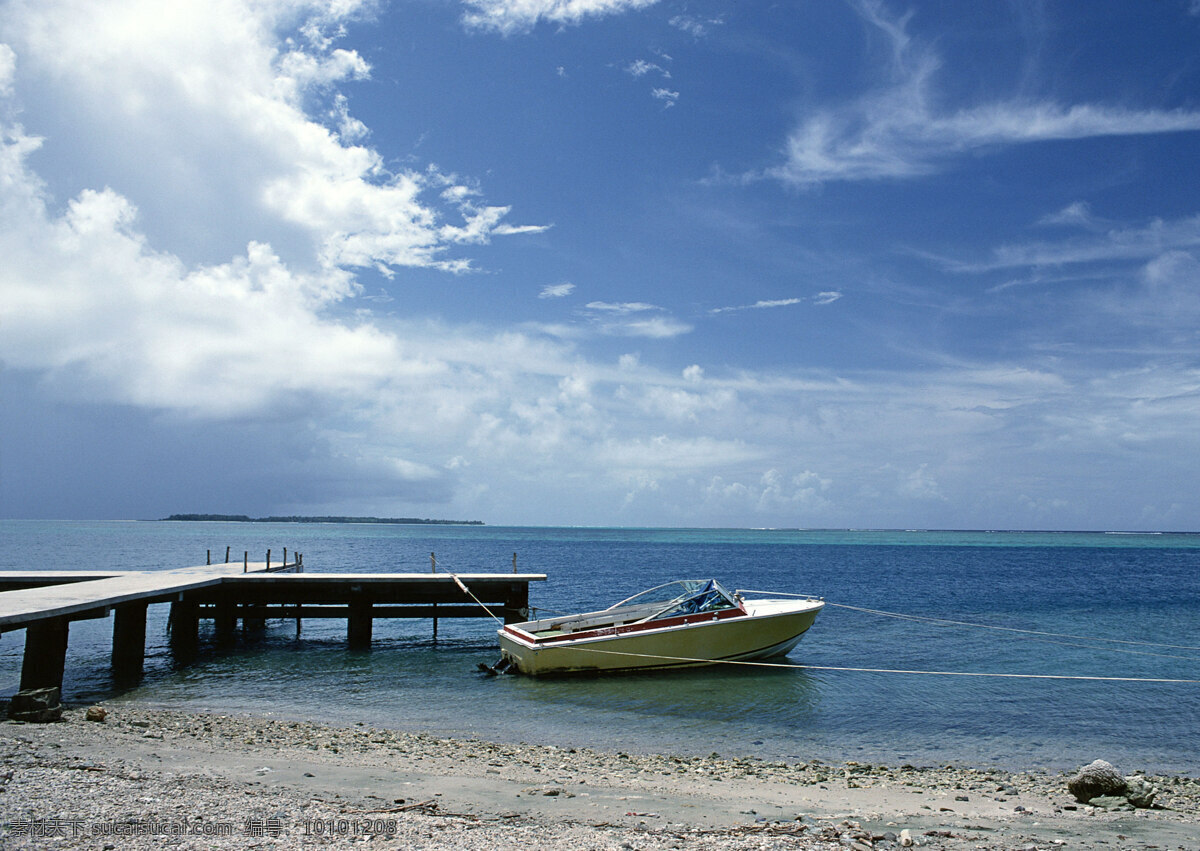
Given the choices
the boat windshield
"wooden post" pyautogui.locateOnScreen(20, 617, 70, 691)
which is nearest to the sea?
"wooden post" pyautogui.locateOnScreen(20, 617, 70, 691)

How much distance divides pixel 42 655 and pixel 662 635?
1233 cm

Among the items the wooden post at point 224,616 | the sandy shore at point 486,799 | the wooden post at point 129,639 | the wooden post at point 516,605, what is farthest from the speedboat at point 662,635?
the wooden post at point 224,616

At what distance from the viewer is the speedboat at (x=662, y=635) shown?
17141mm

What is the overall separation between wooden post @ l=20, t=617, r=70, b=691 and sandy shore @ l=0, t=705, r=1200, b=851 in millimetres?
2060

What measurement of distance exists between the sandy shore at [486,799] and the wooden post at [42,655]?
2.06m

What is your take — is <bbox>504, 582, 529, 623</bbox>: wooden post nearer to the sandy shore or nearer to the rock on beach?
the sandy shore

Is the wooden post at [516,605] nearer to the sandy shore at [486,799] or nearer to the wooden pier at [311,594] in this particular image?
the wooden pier at [311,594]

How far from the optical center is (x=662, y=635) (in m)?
17.7

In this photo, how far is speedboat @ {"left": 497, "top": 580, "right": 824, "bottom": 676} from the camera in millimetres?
17141

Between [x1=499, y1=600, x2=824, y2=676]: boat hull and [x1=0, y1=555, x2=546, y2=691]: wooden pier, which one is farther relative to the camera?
[x1=0, y1=555, x2=546, y2=691]: wooden pier

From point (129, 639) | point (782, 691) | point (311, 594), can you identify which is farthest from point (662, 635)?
point (129, 639)

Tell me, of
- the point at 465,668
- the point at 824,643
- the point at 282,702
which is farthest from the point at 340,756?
the point at 824,643

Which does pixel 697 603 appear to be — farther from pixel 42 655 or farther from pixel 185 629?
pixel 185 629

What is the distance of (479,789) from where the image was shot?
8.81 meters
